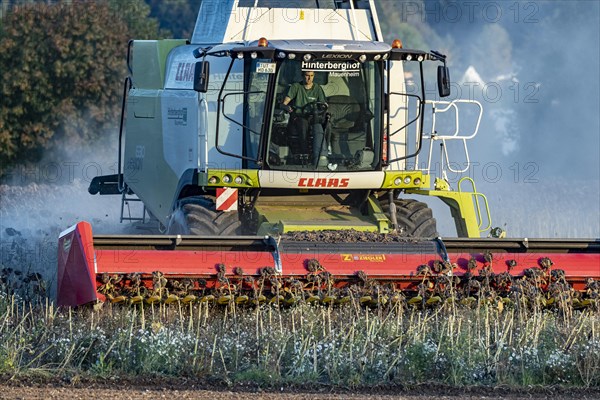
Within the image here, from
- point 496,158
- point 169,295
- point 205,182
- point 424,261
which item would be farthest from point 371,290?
point 496,158

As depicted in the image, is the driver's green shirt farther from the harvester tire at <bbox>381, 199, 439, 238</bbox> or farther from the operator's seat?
the harvester tire at <bbox>381, 199, 439, 238</bbox>

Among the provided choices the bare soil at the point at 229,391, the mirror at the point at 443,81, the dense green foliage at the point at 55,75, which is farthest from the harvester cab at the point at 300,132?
the dense green foliage at the point at 55,75

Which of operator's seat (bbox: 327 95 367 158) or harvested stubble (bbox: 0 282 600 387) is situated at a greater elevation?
operator's seat (bbox: 327 95 367 158)

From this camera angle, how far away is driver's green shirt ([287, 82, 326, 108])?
10312mm

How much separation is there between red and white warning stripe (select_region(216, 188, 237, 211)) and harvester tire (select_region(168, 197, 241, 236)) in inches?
2.3

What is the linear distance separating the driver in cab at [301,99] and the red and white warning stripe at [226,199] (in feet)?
2.50

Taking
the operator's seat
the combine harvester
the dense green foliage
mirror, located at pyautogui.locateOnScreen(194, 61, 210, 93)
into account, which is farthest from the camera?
the dense green foliage

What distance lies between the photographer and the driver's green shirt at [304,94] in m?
10.3

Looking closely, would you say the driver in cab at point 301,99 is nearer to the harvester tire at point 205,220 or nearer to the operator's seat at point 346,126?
the operator's seat at point 346,126

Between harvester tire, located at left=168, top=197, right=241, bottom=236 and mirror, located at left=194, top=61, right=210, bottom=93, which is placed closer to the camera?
mirror, located at left=194, top=61, right=210, bottom=93

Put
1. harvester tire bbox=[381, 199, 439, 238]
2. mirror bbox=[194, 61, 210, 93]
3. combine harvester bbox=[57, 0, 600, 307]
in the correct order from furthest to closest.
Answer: harvester tire bbox=[381, 199, 439, 238]
mirror bbox=[194, 61, 210, 93]
combine harvester bbox=[57, 0, 600, 307]

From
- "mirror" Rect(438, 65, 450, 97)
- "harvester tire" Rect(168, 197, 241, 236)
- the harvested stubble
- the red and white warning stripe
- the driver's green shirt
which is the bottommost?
the harvested stubble

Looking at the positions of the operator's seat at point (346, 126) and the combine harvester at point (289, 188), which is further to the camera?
the operator's seat at point (346, 126)

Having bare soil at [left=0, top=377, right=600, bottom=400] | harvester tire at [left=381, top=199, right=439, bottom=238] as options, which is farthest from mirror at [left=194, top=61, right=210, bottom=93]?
bare soil at [left=0, top=377, right=600, bottom=400]
